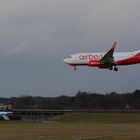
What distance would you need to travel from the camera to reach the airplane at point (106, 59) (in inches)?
4026

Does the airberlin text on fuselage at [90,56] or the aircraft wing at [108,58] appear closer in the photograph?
the aircraft wing at [108,58]

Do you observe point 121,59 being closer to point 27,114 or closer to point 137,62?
point 137,62

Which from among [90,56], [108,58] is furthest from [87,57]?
[108,58]

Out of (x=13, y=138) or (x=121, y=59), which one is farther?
(x=121, y=59)

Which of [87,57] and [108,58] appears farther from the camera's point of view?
[87,57]

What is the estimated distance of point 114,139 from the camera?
5778 centimetres

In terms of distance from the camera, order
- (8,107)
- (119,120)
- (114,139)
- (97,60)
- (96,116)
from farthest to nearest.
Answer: (8,107) < (96,116) < (119,120) < (97,60) < (114,139)

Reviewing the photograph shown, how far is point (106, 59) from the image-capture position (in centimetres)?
10312

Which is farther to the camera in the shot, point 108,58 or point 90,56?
point 90,56

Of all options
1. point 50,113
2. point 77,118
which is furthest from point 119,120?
point 50,113

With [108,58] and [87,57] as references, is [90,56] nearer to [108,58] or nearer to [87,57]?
[87,57]

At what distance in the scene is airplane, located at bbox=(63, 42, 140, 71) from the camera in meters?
102

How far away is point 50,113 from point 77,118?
2726 centimetres

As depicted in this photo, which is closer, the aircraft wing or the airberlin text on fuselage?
the aircraft wing
